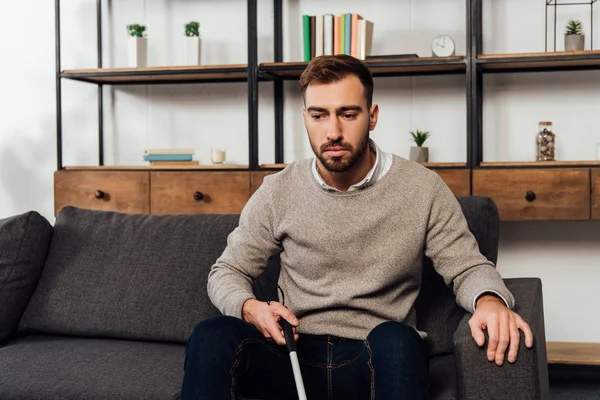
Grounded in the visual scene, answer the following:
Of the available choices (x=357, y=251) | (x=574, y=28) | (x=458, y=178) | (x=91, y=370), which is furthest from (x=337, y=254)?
(x=574, y=28)

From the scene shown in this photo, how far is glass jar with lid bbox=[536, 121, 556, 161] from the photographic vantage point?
3.26 meters

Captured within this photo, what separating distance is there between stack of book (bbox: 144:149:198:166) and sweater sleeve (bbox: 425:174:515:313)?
171 centimetres

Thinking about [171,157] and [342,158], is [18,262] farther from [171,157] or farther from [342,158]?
[171,157]

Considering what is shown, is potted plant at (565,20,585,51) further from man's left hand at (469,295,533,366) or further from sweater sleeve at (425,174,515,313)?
man's left hand at (469,295,533,366)

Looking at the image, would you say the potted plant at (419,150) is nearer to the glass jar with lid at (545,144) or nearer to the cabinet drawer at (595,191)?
the glass jar with lid at (545,144)

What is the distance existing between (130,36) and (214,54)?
392 millimetres

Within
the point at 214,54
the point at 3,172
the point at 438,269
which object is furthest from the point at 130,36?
the point at 438,269

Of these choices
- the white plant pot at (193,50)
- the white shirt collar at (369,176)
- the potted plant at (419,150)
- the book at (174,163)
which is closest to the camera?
the white shirt collar at (369,176)

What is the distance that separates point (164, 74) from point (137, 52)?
0.20 metres

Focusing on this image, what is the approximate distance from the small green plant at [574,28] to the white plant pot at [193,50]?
154cm

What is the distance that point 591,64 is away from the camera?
331 centimetres

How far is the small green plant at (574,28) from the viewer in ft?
10.6

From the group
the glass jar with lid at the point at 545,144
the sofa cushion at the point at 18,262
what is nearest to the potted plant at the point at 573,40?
the glass jar with lid at the point at 545,144

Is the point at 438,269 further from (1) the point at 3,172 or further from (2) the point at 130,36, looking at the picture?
(1) the point at 3,172
